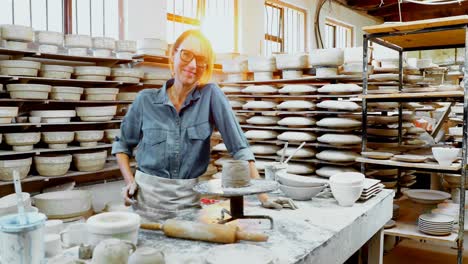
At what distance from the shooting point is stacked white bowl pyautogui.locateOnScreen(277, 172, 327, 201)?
2113 mm

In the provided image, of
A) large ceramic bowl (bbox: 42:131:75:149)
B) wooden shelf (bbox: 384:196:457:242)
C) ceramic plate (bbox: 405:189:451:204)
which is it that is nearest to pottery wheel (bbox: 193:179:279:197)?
→ wooden shelf (bbox: 384:196:457:242)

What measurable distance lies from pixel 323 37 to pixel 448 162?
248 inches

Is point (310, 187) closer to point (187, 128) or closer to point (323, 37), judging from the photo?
point (187, 128)

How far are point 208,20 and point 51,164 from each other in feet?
11.8

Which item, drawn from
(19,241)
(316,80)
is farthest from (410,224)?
(19,241)

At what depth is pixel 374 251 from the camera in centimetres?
232

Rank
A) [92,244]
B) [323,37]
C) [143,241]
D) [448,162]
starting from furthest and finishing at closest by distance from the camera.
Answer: [323,37], [448,162], [143,241], [92,244]

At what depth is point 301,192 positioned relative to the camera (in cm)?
213

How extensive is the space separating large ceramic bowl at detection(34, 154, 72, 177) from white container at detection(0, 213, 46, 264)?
9.85ft

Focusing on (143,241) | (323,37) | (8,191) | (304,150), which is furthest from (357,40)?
(143,241)

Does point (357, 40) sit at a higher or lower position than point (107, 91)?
higher

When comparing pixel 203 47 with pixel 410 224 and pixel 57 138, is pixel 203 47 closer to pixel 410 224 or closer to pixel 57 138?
pixel 410 224

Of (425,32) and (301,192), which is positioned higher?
(425,32)

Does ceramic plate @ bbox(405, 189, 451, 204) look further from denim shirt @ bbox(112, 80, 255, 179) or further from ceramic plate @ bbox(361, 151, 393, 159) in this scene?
denim shirt @ bbox(112, 80, 255, 179)
